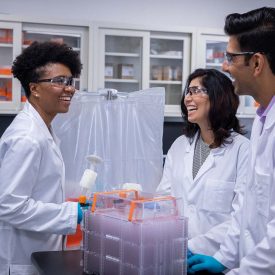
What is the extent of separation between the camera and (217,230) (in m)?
1.60

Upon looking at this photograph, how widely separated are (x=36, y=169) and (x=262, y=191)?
747 millimetres

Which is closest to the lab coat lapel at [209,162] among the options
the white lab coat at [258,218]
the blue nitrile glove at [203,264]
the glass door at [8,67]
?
the white lab coat at [258,218]

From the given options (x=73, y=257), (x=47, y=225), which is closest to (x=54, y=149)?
(x=47, y=225)

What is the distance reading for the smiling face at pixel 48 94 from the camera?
65.2 inches

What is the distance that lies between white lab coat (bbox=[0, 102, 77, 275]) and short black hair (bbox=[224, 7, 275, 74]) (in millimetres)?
751

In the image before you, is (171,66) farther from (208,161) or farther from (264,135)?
(264,135)

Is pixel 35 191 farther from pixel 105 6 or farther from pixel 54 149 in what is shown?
pixel 105 6

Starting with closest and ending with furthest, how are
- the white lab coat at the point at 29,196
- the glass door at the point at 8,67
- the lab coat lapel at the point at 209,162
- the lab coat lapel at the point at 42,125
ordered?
the white lab coat at the point at 29,196
the lab coat lapel at the point at 42,125
the lab coat lapel at the point at 209,162
the glass door at the point at 8,67

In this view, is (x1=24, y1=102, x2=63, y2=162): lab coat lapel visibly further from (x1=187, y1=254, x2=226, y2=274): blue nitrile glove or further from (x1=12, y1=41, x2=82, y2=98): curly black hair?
(x1=187, y1=254, x2=226, y2=274): blue nitrile glove

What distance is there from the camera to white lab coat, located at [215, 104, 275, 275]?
107 centimetres

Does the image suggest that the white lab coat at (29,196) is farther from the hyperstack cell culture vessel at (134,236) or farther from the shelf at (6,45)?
the shelf at (6,45)

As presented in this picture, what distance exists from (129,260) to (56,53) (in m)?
0.91

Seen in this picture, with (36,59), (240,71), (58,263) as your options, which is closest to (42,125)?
Answer: (36,59)

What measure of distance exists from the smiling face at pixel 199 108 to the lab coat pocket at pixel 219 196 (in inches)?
11.4
